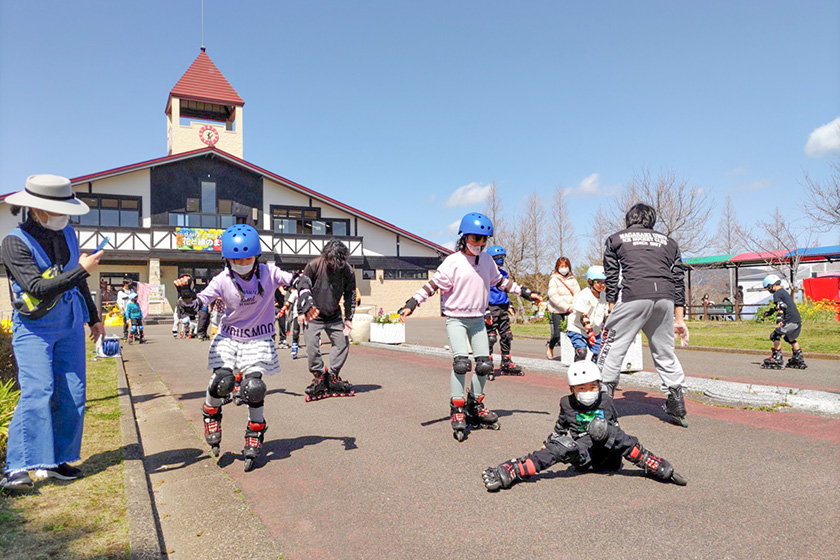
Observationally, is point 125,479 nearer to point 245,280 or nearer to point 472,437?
point 245,280

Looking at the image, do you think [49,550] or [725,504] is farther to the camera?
[725,504]

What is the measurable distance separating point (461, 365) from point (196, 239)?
32.5m

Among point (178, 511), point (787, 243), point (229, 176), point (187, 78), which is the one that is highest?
point (187, 78)

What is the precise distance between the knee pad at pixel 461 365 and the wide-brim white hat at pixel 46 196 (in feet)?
11.4

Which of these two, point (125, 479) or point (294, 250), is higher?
point (294, 250)

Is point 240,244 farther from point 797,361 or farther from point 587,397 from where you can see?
point 797,361

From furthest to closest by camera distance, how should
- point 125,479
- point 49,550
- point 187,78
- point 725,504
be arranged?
point 187,78 < point 125,479 < point 725,504 < point 49,550

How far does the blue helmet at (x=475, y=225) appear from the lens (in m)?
5.96

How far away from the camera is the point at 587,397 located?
421 centimetres

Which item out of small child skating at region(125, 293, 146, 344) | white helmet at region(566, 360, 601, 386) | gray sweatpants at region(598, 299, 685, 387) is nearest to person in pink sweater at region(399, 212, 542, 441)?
gray sweatpants at region(598, 299, 685, 387)

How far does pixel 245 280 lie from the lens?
5.15 metres

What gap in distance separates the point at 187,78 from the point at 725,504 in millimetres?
44089

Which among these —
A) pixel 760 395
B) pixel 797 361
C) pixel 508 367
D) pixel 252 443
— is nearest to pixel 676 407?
pixel 760 395

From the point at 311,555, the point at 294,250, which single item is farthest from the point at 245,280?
the point at 294,250
